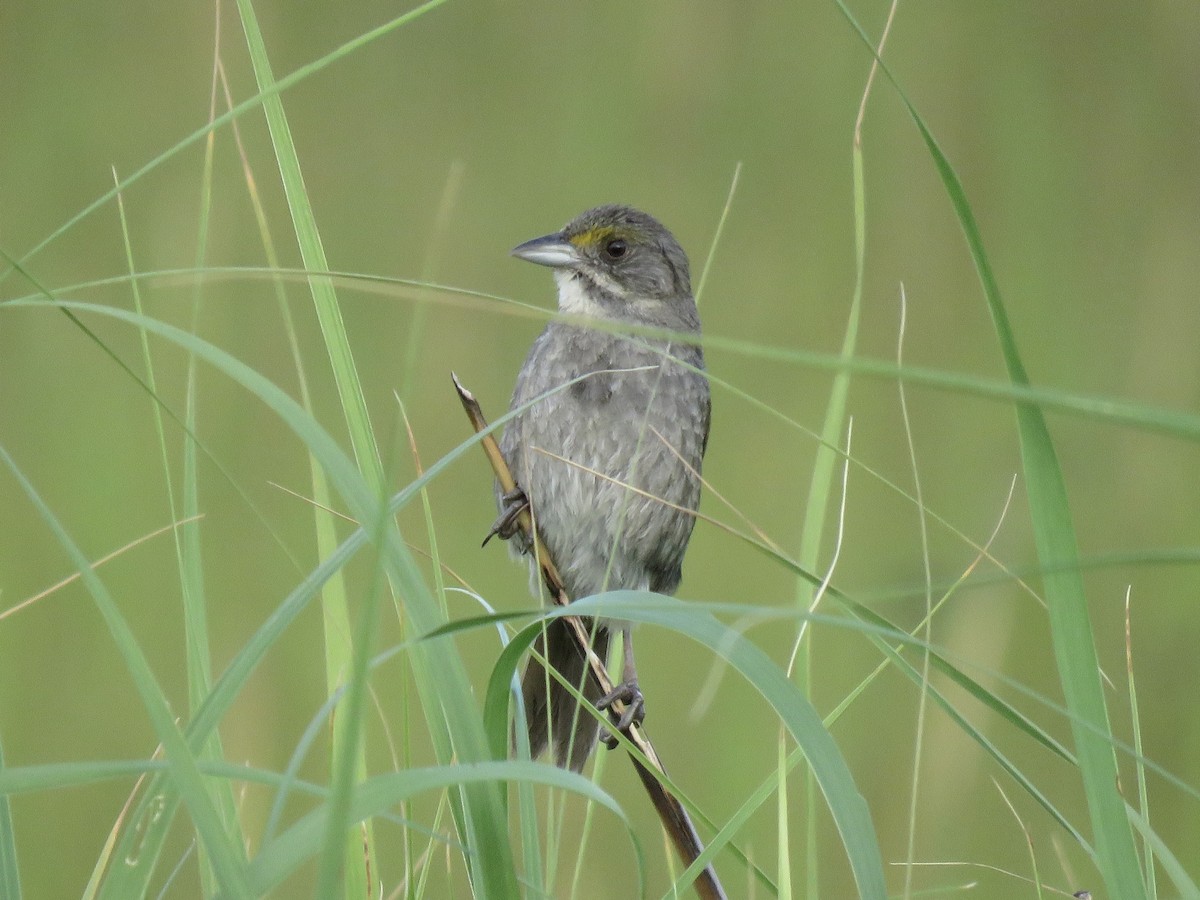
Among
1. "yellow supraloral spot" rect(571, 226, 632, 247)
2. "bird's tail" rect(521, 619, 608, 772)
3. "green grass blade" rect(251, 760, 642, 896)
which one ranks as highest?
"yellow supraloral spot" rect(571, 226, 632, 247)

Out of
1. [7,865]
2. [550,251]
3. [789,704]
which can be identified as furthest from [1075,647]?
[550,251]

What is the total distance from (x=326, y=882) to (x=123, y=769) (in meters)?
0.19

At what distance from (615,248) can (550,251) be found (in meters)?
0.15

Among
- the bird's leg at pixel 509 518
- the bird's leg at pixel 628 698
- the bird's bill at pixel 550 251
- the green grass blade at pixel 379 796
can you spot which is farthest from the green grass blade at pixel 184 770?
the bird's bill at pixel 550 251

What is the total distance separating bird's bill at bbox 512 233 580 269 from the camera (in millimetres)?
2365

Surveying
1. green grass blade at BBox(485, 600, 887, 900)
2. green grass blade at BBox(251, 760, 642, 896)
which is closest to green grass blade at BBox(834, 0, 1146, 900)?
green grass blade at BBox(485, 600, 887, 900)

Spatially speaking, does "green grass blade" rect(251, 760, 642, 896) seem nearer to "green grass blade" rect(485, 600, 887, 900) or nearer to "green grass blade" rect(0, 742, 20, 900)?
"green grass blade" rect(485, 600, 887, 900)

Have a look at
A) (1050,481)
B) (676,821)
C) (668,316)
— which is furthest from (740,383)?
(1050,481)

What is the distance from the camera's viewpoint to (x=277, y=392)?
3.11 ft

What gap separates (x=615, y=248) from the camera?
2.48 metres

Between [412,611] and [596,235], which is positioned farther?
[596,235]

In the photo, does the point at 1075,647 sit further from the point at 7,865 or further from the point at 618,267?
the point at 618,267

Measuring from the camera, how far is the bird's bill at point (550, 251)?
2365 mm

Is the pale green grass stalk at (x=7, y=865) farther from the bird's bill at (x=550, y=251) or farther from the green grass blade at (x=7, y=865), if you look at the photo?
the bird's bill at (x=550, y=251)
